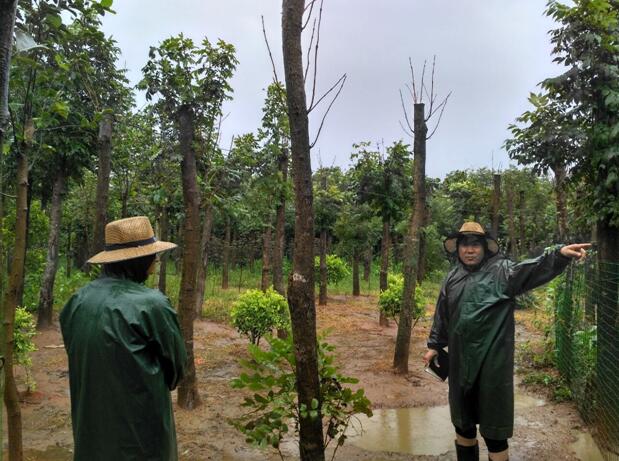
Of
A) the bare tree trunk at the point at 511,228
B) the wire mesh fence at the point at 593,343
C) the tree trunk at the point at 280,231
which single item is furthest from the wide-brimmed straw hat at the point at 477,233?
the bare tree trunk at the point at 511,228

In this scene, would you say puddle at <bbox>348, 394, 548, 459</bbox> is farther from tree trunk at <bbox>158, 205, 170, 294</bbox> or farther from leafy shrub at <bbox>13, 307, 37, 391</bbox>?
tree trunk at <bbox>158, 205, 170, 294</bbox>

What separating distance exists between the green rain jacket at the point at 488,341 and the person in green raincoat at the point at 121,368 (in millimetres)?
2138

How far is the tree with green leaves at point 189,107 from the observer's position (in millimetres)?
5902

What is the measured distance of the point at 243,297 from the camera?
8883 millimetres

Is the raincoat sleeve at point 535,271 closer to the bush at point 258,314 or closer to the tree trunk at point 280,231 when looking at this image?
the bush at point 258,314

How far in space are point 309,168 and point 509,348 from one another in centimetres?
187

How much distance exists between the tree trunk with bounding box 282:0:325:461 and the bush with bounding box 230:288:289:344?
532 cm

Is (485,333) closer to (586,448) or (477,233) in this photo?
(477,233)

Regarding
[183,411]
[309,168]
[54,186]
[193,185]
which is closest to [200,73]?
[193,185]

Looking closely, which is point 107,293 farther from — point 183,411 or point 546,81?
point 546,81

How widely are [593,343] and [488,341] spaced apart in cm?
248

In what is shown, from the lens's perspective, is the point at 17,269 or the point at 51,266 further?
the point at 51,266

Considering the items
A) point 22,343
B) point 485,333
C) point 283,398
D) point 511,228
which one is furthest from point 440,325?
point 511,228

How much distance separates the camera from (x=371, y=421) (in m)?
5.99
